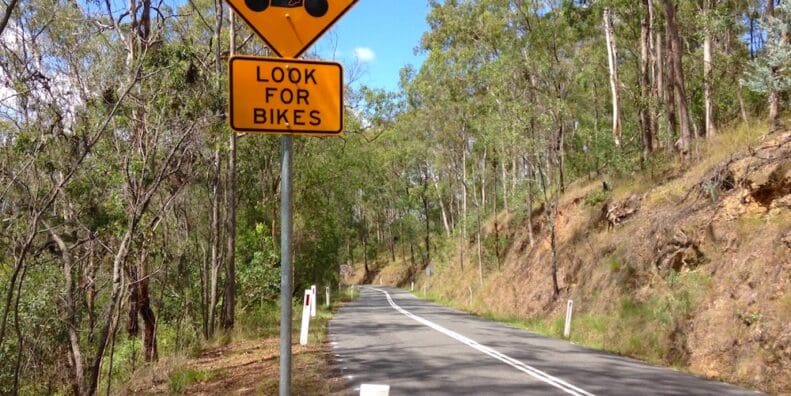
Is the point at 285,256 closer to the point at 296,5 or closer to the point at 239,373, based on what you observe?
→ the point at 296,5

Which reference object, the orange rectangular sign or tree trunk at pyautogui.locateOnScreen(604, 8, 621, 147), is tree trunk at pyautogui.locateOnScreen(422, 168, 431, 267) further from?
the orange rectangular sign

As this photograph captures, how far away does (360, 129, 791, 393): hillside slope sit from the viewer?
1060 centimetres

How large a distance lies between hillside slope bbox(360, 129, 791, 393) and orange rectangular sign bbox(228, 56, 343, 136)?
862 centimetres

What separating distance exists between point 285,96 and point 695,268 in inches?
510

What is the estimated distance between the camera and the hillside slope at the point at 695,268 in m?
10.6

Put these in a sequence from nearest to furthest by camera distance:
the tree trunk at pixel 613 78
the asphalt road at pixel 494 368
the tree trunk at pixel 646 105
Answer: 1. the asphalt road at pixel 494 368
2. the tree trunk at pixel 646 105
3. the tree trunk at pixel 613 78

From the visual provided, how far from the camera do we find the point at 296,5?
318cm

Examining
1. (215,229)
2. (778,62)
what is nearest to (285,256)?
(778,62)

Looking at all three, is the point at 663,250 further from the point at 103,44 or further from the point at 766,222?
the point at 103,44

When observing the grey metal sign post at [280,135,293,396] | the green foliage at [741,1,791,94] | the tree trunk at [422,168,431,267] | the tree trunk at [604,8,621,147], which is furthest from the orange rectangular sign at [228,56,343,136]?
the tree trunk at [422,168,431,267]

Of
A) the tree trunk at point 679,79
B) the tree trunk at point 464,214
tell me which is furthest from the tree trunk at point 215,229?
the tree trunk at point 464,214

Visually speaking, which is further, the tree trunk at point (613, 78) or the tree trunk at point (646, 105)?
the tree trunk at point (613, 78)

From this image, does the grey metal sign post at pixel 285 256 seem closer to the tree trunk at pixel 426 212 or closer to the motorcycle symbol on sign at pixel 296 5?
the motorcycle symbol on sign at pixel 296 5

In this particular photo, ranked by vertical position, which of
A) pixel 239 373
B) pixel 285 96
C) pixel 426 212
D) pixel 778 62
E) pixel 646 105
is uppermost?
pixel 426 212
